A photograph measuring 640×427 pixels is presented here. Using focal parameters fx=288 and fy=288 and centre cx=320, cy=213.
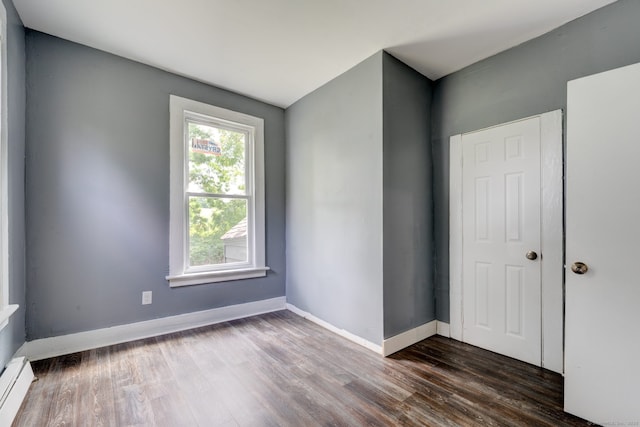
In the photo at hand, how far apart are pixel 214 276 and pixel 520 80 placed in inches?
136

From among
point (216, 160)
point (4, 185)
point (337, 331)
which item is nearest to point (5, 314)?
point (4, 185)

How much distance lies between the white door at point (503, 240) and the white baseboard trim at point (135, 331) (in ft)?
7.67

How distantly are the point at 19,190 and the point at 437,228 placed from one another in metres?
3.57

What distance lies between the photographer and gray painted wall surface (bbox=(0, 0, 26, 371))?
1.95 metres

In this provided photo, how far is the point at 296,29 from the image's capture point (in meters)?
2.28

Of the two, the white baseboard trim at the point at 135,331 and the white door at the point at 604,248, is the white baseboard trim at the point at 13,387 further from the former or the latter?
the white door at the point at 604,248

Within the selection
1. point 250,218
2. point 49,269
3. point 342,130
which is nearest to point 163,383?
point 49,269

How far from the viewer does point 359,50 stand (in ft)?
8.33

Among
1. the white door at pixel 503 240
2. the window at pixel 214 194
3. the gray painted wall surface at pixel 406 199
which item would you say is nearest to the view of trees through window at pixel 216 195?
the window at pixel 214 194

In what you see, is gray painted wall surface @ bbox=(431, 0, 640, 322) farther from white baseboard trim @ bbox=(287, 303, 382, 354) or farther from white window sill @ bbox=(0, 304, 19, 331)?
white window sill @ bbox=(0, 304, 19, 331)

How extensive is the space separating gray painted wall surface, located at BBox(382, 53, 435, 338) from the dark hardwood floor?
0.43 meters

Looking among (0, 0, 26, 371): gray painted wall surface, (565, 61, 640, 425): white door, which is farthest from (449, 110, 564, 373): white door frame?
(0, 0, 26, 371): gray painted wall surface

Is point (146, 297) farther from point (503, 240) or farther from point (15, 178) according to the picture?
point (503, 240)

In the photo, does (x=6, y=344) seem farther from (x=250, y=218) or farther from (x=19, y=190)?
(x=250, y=218)
